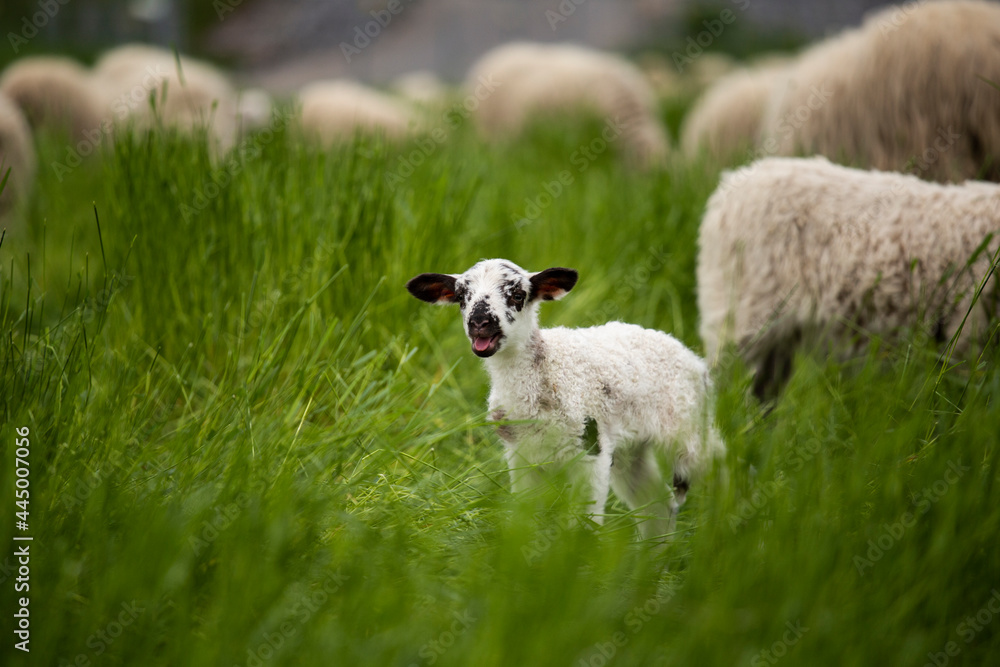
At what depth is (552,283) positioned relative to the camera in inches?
71.4

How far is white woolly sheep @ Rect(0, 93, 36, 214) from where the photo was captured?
4727mm

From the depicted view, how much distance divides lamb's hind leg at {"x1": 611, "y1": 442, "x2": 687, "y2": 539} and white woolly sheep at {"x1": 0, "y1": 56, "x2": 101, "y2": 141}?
21.3 feet

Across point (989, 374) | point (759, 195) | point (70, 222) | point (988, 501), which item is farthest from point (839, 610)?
point (70, 222)

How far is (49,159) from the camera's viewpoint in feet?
19.3

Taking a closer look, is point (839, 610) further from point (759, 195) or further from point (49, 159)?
point (49, 159)
